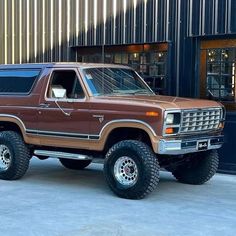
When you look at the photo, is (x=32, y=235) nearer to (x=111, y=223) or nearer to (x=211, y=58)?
(x=111, y=223)

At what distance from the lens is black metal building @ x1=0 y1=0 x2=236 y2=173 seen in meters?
11.4

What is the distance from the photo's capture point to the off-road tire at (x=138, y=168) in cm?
836

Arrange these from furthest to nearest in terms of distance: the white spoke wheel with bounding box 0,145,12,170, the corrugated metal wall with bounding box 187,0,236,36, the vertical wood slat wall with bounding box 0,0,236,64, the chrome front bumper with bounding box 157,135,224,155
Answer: the vertical wood slat wall with bounding box 0,0,236,64 → the corrugated metal wall with bounding box 187,0,236,36 → the white spoke wheel with bounding box 0,145,12,170 → the chrome front bumper with bounding box 157,135,224,155

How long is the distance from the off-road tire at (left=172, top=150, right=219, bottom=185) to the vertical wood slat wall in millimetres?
2792

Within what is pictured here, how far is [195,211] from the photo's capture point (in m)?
7.89

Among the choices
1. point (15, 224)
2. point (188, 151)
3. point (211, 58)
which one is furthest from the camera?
point (211, 58)

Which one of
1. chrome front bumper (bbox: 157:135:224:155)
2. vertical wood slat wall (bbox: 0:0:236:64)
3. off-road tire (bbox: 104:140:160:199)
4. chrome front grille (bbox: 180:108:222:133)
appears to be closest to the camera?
chrome front bumper (bbox: 157:135:224:155)

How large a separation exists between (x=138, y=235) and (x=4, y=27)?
400 inches

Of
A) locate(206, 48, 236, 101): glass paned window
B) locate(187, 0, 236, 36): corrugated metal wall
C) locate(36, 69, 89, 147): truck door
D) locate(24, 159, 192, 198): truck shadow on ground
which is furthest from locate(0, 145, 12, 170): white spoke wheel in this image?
locate(187, 0, 236, 36): corrugated metal wall

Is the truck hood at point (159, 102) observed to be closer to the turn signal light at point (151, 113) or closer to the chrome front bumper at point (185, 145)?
the turn signal light at point (151, 113)

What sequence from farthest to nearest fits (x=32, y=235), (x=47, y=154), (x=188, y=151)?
1. (x=47, y=154)
2. (x=188, y=151)
3. (x=32, y=235)

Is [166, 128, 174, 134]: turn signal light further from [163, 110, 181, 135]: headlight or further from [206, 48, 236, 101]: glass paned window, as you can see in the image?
[206, 48, 236, 101]: glass paned window

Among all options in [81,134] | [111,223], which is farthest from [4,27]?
[111,223]

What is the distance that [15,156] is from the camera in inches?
391
